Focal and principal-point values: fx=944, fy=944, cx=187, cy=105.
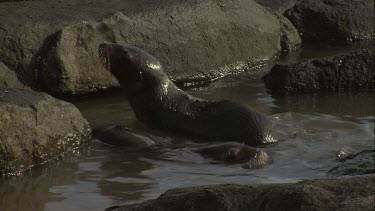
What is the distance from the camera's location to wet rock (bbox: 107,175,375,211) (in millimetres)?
3686

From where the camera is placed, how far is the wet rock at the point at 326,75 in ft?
33.2

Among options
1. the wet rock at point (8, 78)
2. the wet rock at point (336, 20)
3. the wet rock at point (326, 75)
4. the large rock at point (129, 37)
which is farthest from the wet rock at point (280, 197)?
the wet rock at point (336, 20)

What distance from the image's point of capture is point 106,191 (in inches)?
247

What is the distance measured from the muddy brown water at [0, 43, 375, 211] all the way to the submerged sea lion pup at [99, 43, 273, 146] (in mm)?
166

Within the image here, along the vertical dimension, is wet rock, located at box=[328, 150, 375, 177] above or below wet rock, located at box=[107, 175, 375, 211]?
below

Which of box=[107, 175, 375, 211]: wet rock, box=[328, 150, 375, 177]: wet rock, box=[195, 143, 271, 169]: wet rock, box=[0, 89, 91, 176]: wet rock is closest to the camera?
box=[107, 175, 375, 211]: wet rock

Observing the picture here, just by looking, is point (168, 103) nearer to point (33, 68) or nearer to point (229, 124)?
point (229, 124)

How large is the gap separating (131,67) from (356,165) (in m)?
2.73

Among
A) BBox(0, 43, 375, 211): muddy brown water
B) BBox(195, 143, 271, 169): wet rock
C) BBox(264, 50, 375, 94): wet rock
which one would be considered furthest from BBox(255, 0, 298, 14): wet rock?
BBox(195, 143, 271, 169): wet rock

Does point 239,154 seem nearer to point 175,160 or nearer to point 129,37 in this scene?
point 175,160

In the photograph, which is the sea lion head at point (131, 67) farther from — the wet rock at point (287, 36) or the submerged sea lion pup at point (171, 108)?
the wet rock at point (287, 36)

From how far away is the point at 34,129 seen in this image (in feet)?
22.8

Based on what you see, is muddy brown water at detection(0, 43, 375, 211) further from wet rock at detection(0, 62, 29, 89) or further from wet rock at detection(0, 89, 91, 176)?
wet rock at detection(0, 62, 29, 89)

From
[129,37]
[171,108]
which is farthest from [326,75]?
[171,108]
